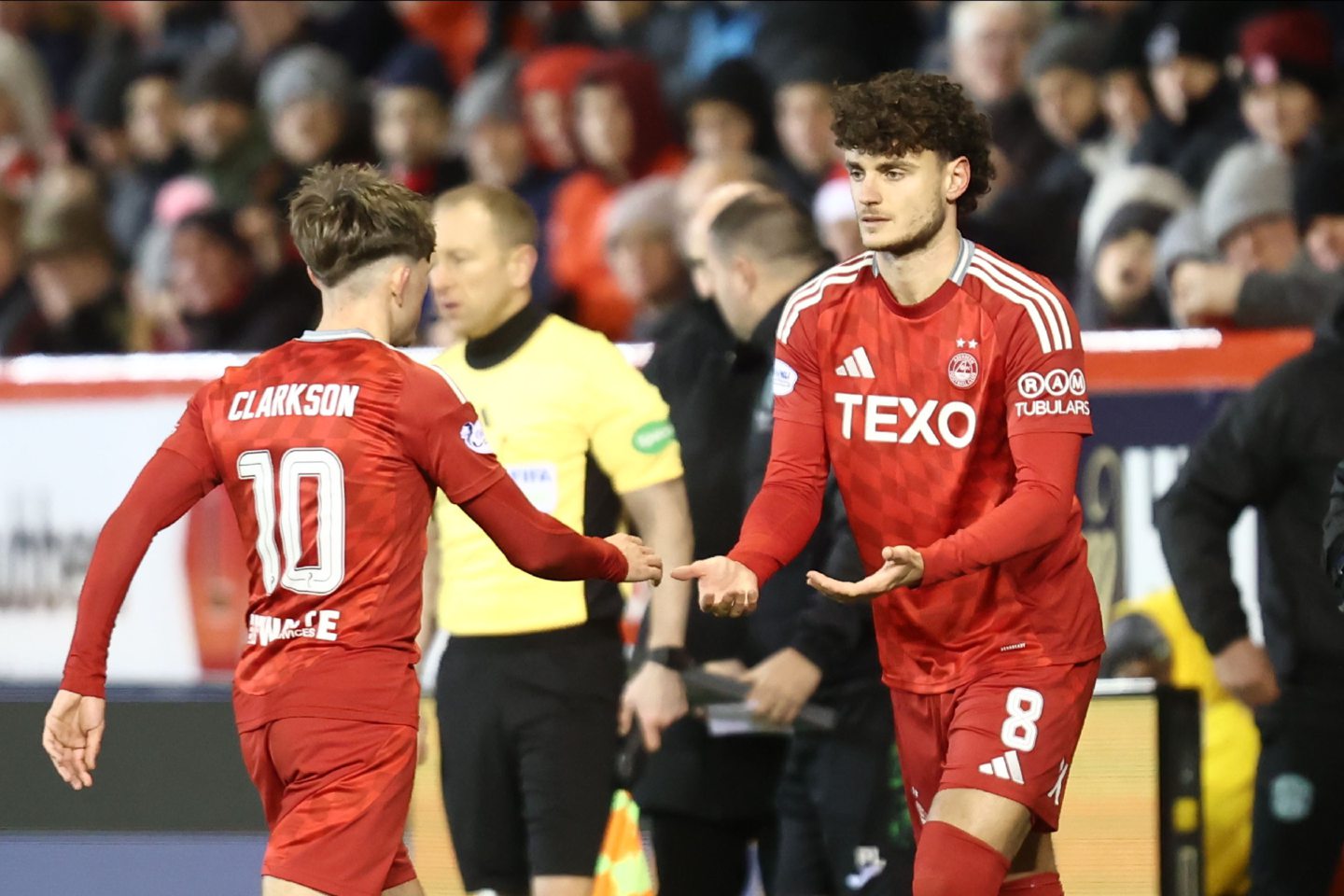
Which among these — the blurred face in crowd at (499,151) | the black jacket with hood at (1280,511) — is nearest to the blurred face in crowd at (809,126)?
the blurred face in crowd at (499,151)

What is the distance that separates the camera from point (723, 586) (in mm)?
4484

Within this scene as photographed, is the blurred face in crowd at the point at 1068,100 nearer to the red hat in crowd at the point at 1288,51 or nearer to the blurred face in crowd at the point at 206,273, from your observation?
the red hat in crowd at the point at 1288,51

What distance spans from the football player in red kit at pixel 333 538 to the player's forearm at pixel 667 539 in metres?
1.10

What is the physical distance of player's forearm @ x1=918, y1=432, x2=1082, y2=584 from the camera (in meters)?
4.40

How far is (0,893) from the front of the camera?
22.7 feet

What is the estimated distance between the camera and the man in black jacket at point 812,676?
5656 millimetres

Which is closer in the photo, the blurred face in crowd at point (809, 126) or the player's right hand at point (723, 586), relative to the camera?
the player's right hand at point (723, 586)

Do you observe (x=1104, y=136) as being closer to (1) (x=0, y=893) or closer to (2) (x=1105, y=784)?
(2) (x=1105, y=784)

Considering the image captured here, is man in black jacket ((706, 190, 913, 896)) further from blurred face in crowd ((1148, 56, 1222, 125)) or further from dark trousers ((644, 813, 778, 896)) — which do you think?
blurred face in crowd ((1148, 56, 1222, 125))

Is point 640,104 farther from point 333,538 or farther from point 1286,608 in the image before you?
point 333,538

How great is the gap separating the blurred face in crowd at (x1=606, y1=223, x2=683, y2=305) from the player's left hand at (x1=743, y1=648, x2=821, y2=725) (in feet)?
12.0

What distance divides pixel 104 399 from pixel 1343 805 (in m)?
4.80

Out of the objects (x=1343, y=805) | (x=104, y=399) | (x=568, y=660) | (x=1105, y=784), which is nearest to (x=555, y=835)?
(x=568, y=660)

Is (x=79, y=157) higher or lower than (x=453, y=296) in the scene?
higher
